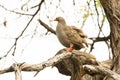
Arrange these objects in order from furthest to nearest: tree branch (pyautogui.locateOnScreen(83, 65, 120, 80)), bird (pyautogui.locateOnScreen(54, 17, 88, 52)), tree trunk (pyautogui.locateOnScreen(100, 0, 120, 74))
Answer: bird (pyautogui.locateOnScreen(54, 17, 88, 52)), tree trunk (pyautogui.locateOnScreen(100, 0, 120, 74)), tree branch (pyautogui.locateOnScreen(83, 65, 120, 80))

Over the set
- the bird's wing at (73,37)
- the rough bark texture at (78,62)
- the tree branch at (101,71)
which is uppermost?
the bird's wing at (73,37)

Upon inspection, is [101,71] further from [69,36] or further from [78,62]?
[69,36]

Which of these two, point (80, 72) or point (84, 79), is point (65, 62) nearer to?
point (80, 72)

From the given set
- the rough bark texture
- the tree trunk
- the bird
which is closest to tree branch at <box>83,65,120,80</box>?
the rough bark texture

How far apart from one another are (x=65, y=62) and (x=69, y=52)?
0.50 metres

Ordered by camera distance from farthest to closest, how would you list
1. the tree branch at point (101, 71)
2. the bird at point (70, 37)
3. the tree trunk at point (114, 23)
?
the bird at point (70, 37), the tree trunk at point (114, 23), the tree branch at point (101, 71)

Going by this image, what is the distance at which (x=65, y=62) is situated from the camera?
530cm

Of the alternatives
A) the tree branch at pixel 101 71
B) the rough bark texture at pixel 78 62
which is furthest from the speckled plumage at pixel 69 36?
the tree branch at pixel 101 71

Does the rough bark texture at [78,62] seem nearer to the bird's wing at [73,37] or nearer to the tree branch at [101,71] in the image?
the tree branch at [101,71]

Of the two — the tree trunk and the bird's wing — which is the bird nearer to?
the bird's wing

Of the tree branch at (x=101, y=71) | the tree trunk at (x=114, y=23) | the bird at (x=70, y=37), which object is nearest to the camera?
the tree branch at (x=101, y=71)

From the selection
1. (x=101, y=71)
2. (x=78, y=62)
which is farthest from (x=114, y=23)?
(x=101, y=71)

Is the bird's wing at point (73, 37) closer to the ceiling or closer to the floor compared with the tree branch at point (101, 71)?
closer to the ceiling

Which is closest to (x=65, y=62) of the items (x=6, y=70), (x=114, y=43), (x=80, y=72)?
(x=80, y=72)
